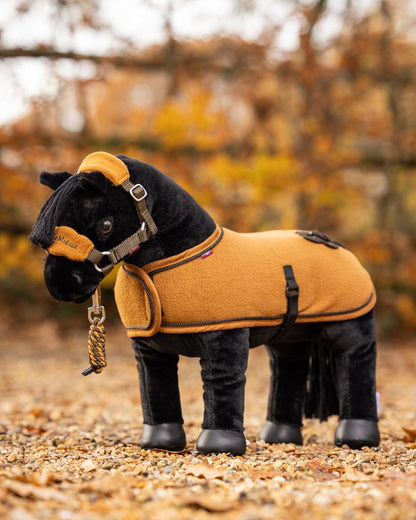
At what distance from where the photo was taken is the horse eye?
309 centimetres

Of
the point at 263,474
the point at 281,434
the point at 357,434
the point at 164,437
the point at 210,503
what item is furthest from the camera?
the point at 281,434

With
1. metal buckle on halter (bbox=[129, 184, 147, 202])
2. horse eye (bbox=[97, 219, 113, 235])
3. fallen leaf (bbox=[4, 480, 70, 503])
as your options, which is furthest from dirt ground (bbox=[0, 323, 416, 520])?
metal buckle on halter (bbox=[129, 184, 147, 202])

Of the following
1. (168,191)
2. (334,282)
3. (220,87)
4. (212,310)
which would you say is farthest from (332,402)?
(220,87)

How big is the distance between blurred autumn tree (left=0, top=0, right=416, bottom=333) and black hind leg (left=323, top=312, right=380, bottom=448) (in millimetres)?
5487

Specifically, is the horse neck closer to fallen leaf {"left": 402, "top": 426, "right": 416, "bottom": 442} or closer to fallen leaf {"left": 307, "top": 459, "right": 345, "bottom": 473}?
fallen leaf {"left": 307, "top": 459, "right": 345, "bottom": 473}

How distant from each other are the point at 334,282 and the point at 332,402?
79 cm

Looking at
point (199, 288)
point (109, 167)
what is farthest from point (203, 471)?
point (109, 167)

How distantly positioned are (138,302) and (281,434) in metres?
1.38

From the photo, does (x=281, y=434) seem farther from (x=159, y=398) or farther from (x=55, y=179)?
(x=55, y=179)

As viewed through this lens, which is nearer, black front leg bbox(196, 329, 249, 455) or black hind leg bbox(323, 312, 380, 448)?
black front leg bbox(196, 329, 249, 455)

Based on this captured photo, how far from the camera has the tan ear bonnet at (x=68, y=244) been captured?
3004 mm

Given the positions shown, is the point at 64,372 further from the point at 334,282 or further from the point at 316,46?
the point at 316,46

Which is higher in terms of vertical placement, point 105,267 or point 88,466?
point 105,267

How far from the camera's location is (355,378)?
371 centimetres
